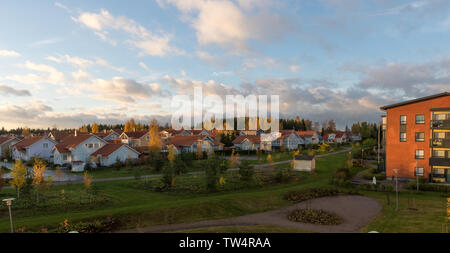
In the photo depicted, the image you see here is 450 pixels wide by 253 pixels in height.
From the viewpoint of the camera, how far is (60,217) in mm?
18156

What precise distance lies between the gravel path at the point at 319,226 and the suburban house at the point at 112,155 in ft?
122

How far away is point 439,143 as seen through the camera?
32594 mm

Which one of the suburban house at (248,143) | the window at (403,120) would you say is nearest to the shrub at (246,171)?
the window at (403,120)

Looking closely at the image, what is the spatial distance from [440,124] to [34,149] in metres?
77.9

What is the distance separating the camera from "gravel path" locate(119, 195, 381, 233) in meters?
17.2

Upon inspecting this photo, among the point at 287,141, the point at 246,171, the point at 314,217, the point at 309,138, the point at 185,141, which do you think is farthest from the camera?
the point at 309,138

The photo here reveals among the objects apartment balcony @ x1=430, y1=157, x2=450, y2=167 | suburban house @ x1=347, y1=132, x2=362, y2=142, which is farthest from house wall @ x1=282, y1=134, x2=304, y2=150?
suburban house @ x1=347, y1=132, x2=362, y2=142

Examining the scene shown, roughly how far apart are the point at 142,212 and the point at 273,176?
22.9m

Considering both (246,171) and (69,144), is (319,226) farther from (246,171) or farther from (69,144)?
(69,144)

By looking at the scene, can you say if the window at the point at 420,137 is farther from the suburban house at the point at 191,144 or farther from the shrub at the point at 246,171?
the suburban house at the point at 191,144

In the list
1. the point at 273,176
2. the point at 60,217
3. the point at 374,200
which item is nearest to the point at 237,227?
the point at 60,217

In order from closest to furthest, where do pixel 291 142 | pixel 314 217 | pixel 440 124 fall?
1. pixel 314 217
2. pixel 440 124
3. pixel 291 142

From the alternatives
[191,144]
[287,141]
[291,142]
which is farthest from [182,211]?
[291,142]
